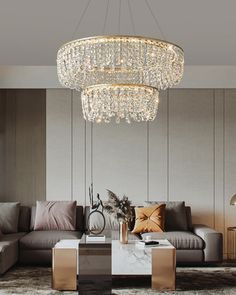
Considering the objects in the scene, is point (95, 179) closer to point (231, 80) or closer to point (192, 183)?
point (192, 183)

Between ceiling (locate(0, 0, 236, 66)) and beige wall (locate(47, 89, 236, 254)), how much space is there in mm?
1927

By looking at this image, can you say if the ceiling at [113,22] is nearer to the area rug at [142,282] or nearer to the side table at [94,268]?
the side table at [94,268]

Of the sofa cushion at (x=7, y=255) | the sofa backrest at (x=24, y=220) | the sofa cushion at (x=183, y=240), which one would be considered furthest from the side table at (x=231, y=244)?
the sofa cushion at (x=7, y=255)

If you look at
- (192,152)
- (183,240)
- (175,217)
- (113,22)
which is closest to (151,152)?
(192,152)

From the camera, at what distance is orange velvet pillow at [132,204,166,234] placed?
23.2ft

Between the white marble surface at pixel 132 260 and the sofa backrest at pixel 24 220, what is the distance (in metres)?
2.06

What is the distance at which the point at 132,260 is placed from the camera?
5.56 meters

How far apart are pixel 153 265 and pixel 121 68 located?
2.17 meters

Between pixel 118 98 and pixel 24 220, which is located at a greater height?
pixel 118 98

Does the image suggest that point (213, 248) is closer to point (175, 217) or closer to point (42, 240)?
point (175, 217)

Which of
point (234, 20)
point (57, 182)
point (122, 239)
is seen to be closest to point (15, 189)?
point (57, 182)

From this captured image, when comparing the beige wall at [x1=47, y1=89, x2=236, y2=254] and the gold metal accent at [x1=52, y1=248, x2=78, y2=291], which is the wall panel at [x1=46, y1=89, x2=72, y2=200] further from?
the gold metal accent at [x1=52, y1=248, x2=78, y2=291]

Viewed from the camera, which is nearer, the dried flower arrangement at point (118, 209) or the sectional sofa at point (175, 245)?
the dried flower arrangement at point (118, 209)

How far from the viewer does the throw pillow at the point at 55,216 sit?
23.9ft
